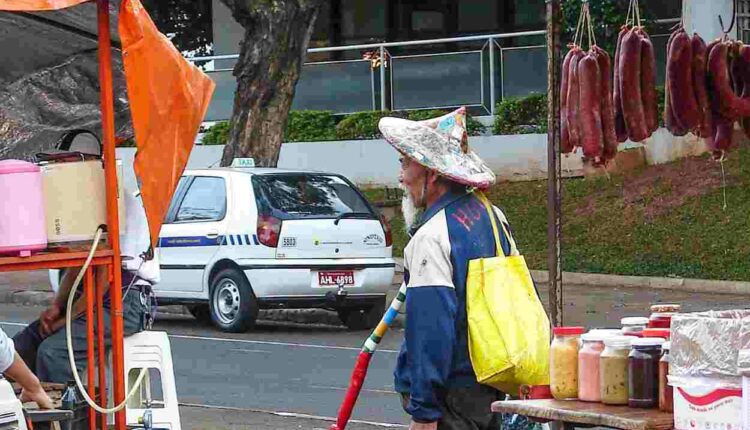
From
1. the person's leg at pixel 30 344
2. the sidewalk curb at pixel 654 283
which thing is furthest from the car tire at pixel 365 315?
the person's leg at pixel 30 344

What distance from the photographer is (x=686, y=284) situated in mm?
16969

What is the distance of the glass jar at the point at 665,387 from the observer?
4598 mm

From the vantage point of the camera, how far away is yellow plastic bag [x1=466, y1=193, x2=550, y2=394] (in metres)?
5.01

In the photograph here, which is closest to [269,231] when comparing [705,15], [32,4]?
[32,4]

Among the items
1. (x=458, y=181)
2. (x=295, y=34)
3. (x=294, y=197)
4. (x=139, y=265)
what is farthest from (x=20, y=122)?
(x=295, y=34)

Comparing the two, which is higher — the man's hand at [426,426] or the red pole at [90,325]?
the red pole at [90,325]

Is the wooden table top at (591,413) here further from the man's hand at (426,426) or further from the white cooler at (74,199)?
the white cooler at (74,199)

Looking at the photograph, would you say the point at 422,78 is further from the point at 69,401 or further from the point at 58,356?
the point at 69,401

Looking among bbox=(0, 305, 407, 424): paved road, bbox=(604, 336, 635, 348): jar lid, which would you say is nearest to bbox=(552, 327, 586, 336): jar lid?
bbox=(604, 336, 635, 348): jar lid

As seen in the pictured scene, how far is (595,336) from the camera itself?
4.93m

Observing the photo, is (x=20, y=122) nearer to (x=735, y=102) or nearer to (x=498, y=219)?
(x=498, y=219)

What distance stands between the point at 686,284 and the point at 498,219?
40.0 ft

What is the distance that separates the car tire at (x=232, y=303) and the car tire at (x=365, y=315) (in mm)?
1132

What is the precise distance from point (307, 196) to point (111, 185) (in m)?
8.19
